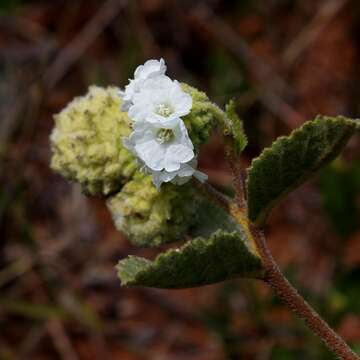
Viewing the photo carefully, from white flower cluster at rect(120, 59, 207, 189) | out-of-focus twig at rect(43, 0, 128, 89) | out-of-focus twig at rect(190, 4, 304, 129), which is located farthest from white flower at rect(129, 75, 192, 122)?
out-of-focus twig at rect(43, 0, 128, 89)

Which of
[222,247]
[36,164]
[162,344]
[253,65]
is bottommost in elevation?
[222,247]

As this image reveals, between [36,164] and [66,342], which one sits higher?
[36,164]

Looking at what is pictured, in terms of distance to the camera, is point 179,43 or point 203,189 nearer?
point 203,189

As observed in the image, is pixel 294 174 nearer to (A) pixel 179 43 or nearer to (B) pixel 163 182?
(B) pixel 163 182

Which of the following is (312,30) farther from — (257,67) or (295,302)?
(295,302)

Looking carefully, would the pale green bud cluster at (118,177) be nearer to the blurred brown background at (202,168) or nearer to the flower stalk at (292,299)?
the flower stalk at (292,299)

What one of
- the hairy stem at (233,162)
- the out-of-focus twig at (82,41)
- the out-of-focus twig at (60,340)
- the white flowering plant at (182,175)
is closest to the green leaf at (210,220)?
the white flowering plant at (182,175)

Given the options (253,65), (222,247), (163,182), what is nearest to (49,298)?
(253,65)

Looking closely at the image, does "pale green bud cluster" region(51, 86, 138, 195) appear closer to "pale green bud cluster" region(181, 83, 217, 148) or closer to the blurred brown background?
"pale green bud cluster" region(181, 83, 217, 148)
